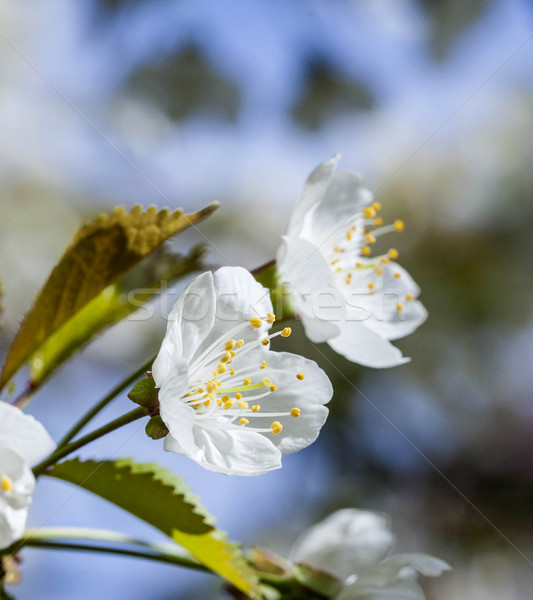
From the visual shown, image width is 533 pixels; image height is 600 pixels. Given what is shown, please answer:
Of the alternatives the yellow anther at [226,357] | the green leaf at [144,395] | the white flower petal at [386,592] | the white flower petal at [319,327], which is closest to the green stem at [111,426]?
the green leaf at [144,395]

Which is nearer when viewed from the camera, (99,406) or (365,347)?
(99,406)

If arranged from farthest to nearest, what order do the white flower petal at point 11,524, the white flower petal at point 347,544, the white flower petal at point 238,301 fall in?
1. the white flower petal at point 347,544
2. the white flower petal at point 238,301
3. the white flower petal at point 11,524

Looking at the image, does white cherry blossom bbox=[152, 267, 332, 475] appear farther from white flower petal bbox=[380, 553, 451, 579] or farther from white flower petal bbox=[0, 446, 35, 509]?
white flower petal bbox=[380, 553, 451, 579]

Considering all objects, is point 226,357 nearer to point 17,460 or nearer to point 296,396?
point 296,396

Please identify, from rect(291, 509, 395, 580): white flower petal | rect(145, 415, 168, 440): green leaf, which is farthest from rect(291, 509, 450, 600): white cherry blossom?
rect(145, 415, 168, 440): green leaf

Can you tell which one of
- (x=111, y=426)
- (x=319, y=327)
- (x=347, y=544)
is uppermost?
(x=319, y=327)

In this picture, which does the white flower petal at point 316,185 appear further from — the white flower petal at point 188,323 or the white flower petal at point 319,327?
the white flower petal at point 188,323

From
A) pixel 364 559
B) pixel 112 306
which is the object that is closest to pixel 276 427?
pixel 112 306
